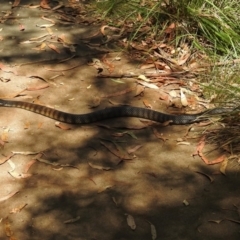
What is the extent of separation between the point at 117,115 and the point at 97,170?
1.12 m

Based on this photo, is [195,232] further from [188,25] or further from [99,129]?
[188,25]

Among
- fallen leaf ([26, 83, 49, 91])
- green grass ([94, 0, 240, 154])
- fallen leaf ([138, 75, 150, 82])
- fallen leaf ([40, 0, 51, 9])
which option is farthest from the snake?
fallen leaf ([40, 0, 51, 9])

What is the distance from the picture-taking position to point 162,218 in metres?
5.23

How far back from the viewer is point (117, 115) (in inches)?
270

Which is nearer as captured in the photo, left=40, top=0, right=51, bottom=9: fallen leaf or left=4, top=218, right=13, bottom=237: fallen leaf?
left=4, top=218, right=13, bottom=237: fallen leaf

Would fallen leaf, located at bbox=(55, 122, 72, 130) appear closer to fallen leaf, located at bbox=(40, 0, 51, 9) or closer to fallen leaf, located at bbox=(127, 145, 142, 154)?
fallen leaf, located at bbox=(127, 145, 142, 154)

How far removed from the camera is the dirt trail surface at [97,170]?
5.13m

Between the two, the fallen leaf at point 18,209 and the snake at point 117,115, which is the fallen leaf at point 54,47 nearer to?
the snake at point 117,115

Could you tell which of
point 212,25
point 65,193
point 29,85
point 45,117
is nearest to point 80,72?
point 29,85

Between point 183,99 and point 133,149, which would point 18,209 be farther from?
point 183,99

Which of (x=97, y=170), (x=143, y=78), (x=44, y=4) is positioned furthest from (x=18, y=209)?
(x=44, y=4)

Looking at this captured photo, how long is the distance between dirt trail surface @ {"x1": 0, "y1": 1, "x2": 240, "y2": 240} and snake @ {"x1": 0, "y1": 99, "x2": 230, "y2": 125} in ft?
0.25

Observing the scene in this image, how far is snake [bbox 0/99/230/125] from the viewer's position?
670cm

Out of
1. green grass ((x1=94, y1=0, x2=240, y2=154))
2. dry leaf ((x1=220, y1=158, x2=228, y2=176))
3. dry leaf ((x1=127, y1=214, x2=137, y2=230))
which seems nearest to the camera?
dry leaf ((x1=127, y1=214, x2=137, y2=230))
